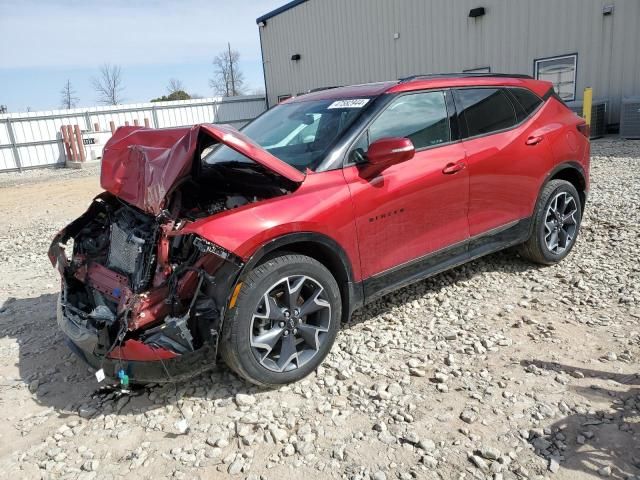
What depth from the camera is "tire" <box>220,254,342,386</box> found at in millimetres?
2789

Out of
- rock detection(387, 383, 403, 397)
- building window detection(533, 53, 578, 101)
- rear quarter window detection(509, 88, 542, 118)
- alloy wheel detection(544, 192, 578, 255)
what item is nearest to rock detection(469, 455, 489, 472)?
rock detection(387, 383, 403, 397)

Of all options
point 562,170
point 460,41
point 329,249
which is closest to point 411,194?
point 329,249

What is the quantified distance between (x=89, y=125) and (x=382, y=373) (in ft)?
72.5

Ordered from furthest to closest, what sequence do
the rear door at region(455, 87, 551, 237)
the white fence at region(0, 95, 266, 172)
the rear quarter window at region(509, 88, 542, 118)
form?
the white fence at region(0, 95, 266, 172), the rear quarter window at region(509, 88, 542, 118), the rear door at region(455, 87, 551, 237)

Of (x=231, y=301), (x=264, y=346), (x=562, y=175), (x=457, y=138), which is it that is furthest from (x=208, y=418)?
(x=562, y=175)

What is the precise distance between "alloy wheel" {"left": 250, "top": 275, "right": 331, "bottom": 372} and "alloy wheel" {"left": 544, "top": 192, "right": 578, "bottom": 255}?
256cm

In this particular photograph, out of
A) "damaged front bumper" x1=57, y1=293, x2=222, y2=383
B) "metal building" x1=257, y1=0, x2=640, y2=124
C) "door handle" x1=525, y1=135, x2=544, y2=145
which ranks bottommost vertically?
"damaged front bumper" x1=57, y1=293, x2=222, y2=383

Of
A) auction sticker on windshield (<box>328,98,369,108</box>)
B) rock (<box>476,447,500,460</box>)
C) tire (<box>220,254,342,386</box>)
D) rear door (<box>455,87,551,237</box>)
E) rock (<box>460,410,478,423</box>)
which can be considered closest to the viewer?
rock (<box>476,447,500,460</box>)

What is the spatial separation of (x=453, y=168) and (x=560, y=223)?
1.62 metres

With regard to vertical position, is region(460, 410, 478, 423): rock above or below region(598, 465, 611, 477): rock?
above

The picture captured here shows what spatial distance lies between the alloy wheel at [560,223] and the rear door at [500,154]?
1.18 ft

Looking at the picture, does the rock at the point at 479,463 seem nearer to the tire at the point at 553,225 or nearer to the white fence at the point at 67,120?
the tire at the point at 553,225

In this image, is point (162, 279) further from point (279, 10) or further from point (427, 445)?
point (279, 10)

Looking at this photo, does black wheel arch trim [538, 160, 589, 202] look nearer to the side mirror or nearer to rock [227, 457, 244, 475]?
the side mirror
